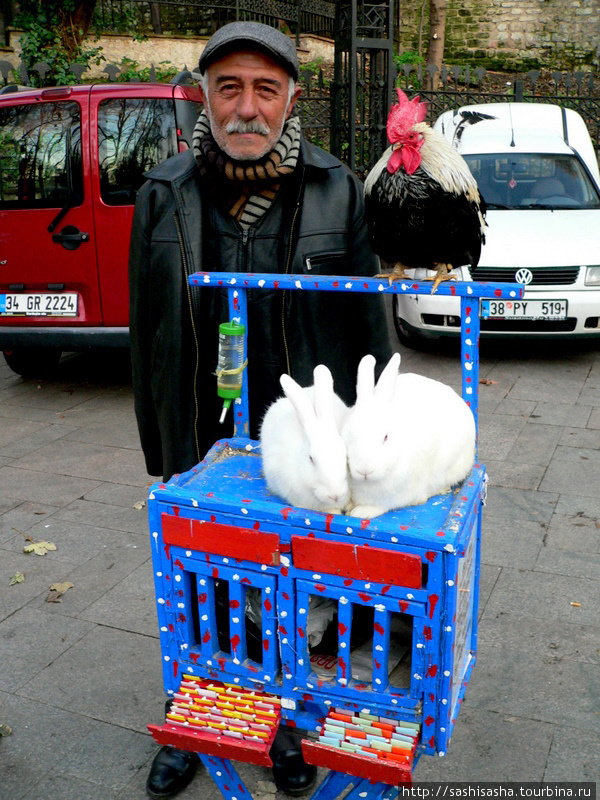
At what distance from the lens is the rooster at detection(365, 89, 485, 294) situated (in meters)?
2.32

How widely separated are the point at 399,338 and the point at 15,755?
6170 millimetres

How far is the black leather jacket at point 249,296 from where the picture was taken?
266cm

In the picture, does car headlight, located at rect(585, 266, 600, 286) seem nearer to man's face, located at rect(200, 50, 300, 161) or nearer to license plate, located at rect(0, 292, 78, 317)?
license plate, located at rect(0, 292, 78, 317)

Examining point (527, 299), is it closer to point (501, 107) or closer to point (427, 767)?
point (501, 107)

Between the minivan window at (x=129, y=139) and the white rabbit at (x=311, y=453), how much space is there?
4546mm

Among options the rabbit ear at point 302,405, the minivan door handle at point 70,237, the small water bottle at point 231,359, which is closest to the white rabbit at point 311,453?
the rabbit ear at point 302,405

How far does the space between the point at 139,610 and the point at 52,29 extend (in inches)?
401

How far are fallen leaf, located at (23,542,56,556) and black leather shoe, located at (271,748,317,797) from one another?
6.48 ft

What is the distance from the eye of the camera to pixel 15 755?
2.74 m

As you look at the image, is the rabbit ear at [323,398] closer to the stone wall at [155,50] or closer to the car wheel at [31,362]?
the car wheel at [31,362]

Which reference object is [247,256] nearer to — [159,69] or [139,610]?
[139,610]

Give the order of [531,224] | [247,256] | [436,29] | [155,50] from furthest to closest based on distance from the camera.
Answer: [436,29], [155,50], [531,224], [247,256]

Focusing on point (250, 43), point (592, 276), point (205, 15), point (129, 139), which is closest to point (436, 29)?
point (205, 15)

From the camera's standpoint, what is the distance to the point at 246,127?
97.9 inches
